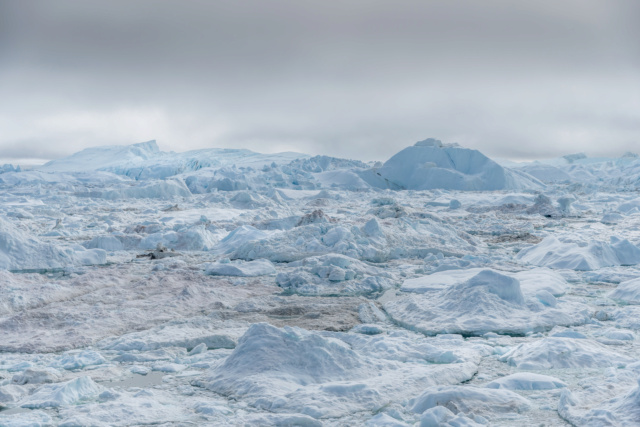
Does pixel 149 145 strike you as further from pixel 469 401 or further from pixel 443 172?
pixel 469 401

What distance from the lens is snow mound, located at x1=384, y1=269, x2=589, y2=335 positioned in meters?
5.87

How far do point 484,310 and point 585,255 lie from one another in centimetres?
488

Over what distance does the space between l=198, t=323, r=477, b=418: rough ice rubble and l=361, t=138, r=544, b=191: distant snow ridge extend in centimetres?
3770

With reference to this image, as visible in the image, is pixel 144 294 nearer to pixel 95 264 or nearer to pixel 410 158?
pixel 95 264

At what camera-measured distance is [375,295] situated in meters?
7.97

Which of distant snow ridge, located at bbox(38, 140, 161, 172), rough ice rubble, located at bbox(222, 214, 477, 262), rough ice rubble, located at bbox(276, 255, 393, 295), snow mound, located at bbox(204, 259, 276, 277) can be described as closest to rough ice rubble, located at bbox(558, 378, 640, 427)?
rough ice rubble, located at bbox(276, 255, 393, 295)

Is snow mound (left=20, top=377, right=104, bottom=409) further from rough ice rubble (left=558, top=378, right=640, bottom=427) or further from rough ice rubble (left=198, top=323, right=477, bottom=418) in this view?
rough ice rubble (left=558, top=378, right=640, bottom=427)

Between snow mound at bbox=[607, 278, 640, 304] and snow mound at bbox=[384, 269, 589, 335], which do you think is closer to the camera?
snow mound at bbox=[384, 269, 589, 335]

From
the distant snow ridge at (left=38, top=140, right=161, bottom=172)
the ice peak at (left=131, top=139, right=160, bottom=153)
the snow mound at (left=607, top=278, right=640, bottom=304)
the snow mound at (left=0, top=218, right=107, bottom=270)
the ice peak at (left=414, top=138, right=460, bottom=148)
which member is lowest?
the snow mound at (left=607, top=278, right=640, bottom=304)

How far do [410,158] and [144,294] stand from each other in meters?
38.7

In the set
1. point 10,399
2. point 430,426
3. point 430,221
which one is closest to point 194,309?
point 10,399

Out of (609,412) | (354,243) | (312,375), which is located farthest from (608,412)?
(354,243)

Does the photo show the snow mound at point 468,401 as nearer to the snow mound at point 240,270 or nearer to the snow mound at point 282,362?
the snow mound at point 282,362

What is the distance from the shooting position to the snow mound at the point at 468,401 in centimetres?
363
